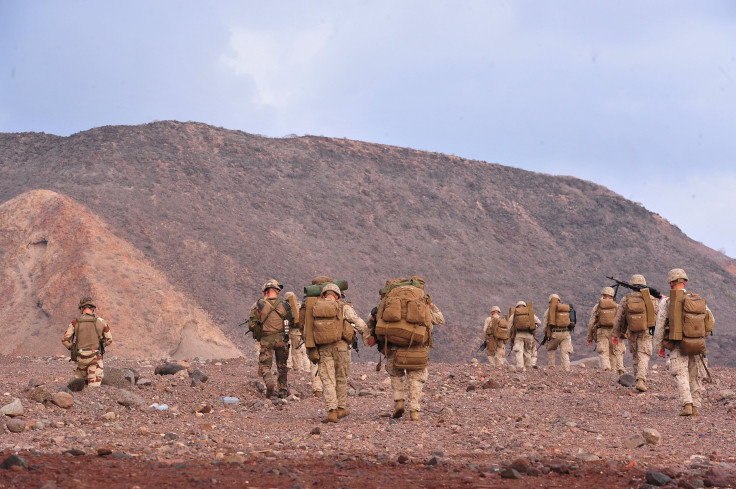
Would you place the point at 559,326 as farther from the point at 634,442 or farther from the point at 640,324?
the point at 634,442

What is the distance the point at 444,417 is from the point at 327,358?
1857mm

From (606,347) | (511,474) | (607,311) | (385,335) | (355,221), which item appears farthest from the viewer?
(355,221)

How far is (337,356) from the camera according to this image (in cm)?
1083

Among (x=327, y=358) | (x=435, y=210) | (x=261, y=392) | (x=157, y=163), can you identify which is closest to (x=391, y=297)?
(x=327, y=358)

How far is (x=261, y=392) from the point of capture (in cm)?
1466

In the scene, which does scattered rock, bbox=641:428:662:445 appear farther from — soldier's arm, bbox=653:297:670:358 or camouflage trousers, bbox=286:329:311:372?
camouflage trousers, bbox=286:329:311:372

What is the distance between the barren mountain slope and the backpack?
23.7 metres

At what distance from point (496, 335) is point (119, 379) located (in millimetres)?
13209

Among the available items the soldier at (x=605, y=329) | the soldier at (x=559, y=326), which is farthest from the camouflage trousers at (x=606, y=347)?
the soldier at (x=559, y=326)

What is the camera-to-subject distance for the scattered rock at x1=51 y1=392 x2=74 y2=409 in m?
11.3

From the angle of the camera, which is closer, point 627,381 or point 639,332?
point 639,332

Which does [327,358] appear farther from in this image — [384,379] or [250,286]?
[250,286]

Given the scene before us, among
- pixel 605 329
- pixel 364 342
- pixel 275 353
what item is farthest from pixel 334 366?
pixel 605 329

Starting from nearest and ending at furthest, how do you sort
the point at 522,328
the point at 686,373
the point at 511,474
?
the point at 511,474
the point at 686,373
the point at 522,328
